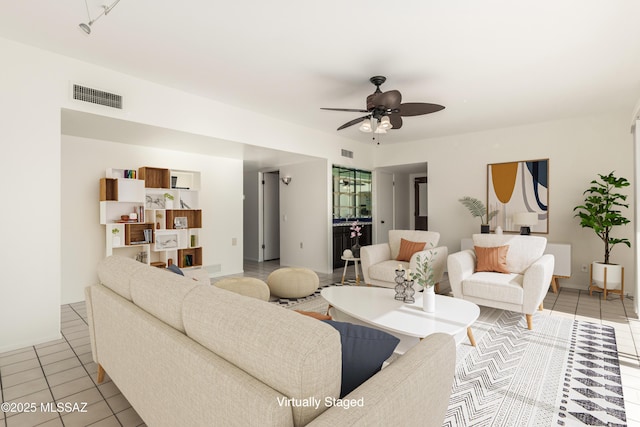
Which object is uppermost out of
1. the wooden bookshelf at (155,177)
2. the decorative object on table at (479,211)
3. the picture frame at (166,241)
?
the wooden bookshelf at (155,177)

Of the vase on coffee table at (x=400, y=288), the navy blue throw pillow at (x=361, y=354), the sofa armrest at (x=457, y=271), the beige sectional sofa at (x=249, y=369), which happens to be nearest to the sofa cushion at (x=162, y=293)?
the beige sectional sofa at (x=249, y=369)

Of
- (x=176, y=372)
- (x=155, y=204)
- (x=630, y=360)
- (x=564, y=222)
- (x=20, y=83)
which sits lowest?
(x=630, y=360)

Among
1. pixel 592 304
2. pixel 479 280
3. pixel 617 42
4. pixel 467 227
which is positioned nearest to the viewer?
pixel 617 42

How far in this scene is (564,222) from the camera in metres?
5.04

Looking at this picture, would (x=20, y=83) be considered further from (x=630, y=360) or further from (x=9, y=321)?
(x=630, y=360)

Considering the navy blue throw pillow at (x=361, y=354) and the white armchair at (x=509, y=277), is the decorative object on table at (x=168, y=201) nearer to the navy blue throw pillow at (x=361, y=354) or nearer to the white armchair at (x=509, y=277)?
the white armchair at (x=509, y=277)

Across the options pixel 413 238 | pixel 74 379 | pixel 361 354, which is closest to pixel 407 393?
pixel 361 354

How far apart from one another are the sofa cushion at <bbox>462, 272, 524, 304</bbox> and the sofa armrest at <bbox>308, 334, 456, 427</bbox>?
2421mm

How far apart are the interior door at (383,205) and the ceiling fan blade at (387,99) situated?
13.8 ft

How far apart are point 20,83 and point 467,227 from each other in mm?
6318

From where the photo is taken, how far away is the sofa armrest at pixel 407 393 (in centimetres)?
83

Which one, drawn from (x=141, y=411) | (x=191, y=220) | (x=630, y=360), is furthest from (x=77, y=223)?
(x=630, y=360)

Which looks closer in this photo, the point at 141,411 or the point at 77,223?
the point at 141,411

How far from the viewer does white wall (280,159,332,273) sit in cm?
616
